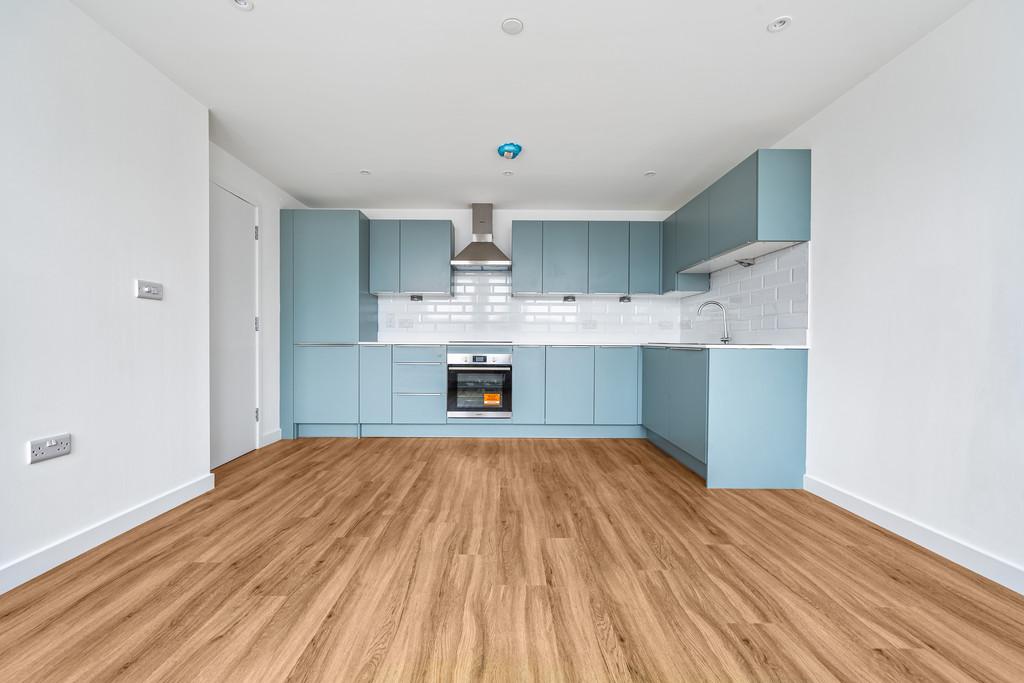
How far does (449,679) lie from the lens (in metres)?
1.07

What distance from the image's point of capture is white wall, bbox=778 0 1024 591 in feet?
5.13

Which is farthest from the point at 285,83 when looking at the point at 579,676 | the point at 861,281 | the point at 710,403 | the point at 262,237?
the point at 861,281

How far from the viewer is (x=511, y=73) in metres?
2.09

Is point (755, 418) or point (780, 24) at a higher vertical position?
point (780, 24)

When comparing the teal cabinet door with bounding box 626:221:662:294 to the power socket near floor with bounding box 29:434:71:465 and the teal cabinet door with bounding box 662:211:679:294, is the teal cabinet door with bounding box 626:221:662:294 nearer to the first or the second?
the teal cabinet door with bounding box 662:211:679:294

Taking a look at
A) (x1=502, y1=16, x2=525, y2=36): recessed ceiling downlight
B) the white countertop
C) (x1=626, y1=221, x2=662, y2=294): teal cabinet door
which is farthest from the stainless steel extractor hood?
(x1=502, y1=16, x2=525, y2=36): recessed ceiling downlight

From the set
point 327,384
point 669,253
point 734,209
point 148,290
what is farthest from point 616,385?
point 148,290

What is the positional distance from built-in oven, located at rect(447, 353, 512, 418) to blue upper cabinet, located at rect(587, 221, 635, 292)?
123 cm

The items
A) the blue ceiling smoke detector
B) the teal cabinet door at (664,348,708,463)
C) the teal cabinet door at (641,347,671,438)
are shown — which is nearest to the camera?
the teal cabinet door at (664,348,708,463)

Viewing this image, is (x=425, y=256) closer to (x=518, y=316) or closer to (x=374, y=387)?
(x=518, y=316)

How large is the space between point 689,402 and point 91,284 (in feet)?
11.3

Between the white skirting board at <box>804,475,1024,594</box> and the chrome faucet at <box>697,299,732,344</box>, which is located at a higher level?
the chrome faucet at <box>697,299,732,344</box>

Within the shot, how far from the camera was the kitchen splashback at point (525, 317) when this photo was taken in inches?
174

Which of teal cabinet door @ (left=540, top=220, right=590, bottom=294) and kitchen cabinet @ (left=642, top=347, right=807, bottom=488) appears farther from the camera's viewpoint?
teal cabinet door @ (left=540, top=220, right=590, bottom=294)
